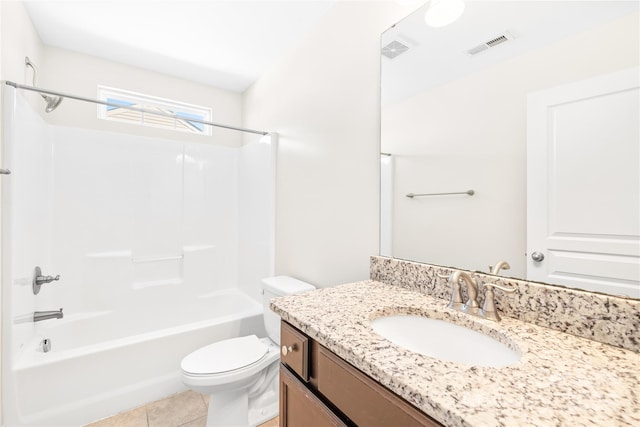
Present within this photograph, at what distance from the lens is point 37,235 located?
1910 mm

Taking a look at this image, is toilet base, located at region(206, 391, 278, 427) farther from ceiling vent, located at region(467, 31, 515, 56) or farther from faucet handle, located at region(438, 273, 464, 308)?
ceiling vent, located at region(467, 31, 515, 56)

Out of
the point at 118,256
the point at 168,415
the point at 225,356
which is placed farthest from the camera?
the point at 118,256

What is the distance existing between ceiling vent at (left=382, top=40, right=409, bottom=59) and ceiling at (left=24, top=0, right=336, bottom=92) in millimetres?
663

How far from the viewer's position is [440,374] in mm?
551

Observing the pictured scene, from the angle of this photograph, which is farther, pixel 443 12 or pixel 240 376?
pixel 240 376

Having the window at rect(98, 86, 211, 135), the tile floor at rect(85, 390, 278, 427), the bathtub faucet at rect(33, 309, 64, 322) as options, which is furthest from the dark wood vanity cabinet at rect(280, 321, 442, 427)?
the window at rect(98, 86, 211, 135)

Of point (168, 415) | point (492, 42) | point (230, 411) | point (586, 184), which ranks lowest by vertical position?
point (168, 415)

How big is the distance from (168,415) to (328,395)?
1497 millimetres

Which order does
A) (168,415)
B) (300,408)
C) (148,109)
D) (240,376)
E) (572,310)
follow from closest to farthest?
(572,310) → (300,408) → (240,376) → (168,415) → (148,109)

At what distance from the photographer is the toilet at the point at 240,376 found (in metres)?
1.40

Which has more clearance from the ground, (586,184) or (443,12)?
(443,12)

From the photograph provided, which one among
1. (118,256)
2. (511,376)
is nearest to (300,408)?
(511,376)

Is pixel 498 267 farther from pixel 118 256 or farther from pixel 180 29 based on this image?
pixel 118 256

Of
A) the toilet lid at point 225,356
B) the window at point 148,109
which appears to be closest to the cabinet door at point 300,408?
the toilet lid at point 225,356
